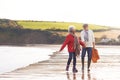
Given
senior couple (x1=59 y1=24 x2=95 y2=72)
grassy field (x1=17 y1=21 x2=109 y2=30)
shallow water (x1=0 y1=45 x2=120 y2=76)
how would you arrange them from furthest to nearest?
grassy field (x1=17 y1=21 x2=109 y2=30) < shallow water (x1=0 y1=45 x2=120 y2=76) < senior couple (x1=59 y1=24 x2=95 y2=72)

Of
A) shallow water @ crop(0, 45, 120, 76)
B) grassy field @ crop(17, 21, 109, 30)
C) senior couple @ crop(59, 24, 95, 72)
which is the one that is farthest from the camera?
grassy field @ crop(17, 21, 109, 30)

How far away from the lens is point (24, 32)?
104000 millimetres

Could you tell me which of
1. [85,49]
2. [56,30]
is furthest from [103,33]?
[85,49]

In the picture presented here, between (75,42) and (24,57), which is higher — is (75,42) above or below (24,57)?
above

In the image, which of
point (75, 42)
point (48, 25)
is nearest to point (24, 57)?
point (75, 42)

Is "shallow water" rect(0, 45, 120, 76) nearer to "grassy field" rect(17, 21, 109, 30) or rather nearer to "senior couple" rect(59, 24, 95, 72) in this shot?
"senior couple" rect(59, 24, 95, 72)

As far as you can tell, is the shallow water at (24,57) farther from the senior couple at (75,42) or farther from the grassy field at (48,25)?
the grassy field at (48,25)

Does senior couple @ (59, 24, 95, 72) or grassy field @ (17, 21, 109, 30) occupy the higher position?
senior couple @ (59, 24, 95, 72)

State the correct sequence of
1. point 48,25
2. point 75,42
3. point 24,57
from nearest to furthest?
point 75,42 → point 24,57 → point 48,25

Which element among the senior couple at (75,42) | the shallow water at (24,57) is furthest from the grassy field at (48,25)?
the senior couple at (75,42)

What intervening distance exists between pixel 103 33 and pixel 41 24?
52.5 ft

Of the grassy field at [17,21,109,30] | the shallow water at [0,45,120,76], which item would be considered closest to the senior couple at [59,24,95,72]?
the shallow water at [0,45,120,76]

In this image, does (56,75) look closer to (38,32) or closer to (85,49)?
(85,49)

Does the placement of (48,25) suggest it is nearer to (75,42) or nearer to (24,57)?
(24,57)
